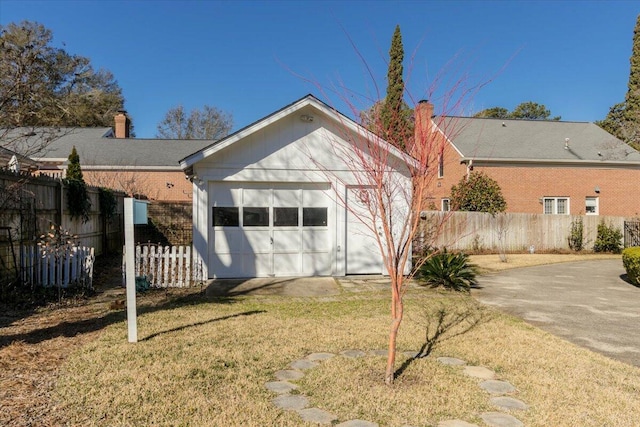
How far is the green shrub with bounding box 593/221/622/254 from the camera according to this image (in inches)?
757

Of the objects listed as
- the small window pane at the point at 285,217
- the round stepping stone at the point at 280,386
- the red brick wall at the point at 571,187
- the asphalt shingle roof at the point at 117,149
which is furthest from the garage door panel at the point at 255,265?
the asphalt shingle roof at the point at 117,149

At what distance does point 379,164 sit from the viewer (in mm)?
4379

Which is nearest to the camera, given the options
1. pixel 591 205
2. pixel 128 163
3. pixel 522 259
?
pixel 522 259

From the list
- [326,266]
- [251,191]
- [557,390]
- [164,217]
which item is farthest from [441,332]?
[164,217]

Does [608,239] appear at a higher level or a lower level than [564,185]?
lower

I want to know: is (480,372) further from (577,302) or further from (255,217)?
(255,217)

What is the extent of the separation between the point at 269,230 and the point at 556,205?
18.0 metres

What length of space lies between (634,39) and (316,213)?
30.3 m

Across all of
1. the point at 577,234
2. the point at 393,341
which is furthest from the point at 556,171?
the point at 393,341

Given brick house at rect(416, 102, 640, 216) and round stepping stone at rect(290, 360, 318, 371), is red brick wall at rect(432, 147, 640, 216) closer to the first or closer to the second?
brick house at rect(416, 102, 640, 216)

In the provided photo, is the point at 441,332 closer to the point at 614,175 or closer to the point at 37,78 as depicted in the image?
the point at 37,78

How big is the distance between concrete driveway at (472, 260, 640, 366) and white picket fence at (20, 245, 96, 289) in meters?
8.26

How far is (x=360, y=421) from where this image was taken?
3529 millimetres

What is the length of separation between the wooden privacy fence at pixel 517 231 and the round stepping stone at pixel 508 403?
14605mm
